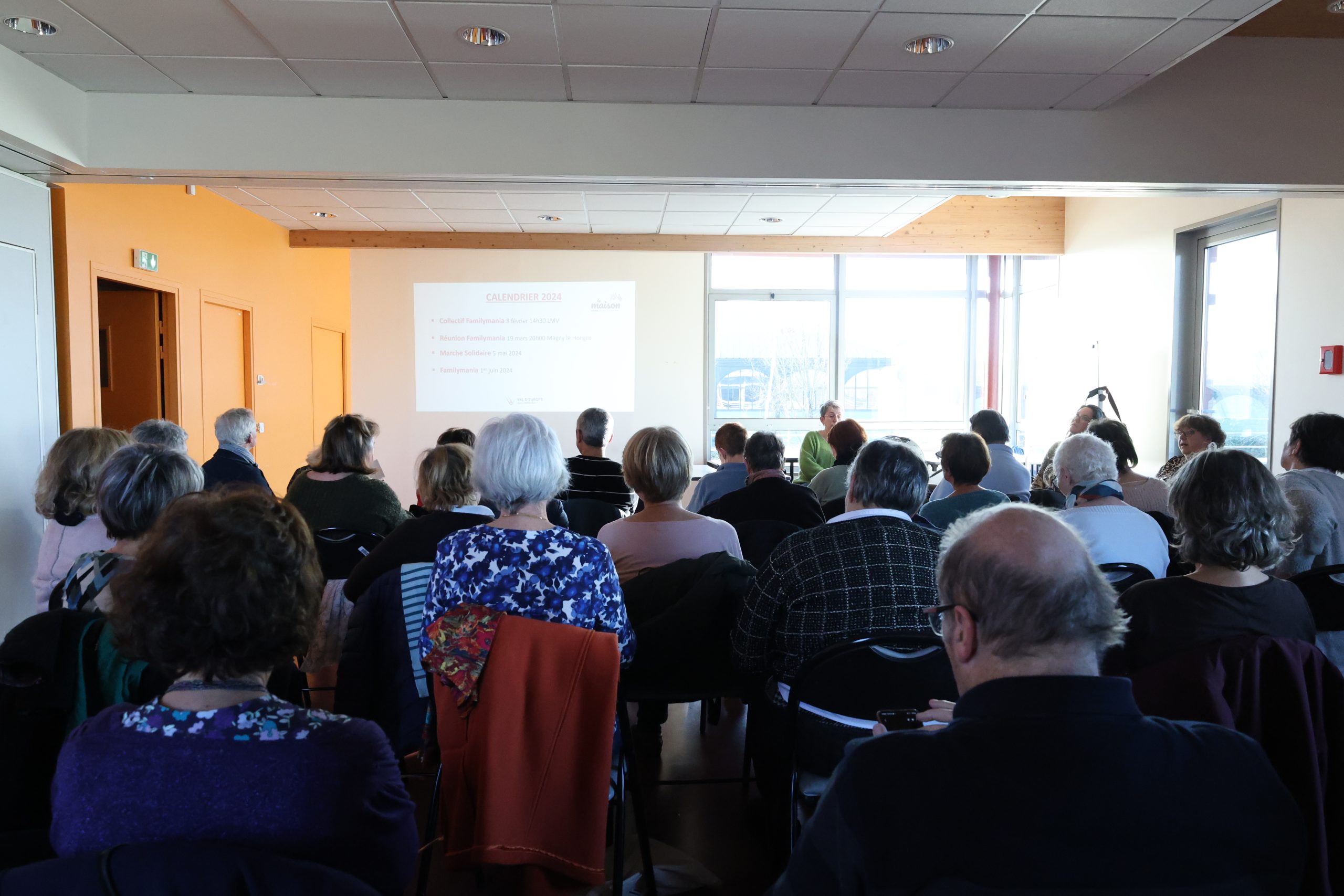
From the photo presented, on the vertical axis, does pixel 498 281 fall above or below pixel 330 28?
below

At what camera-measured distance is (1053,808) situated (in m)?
0.86

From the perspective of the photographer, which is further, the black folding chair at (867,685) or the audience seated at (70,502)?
the audience seated at (70,502)

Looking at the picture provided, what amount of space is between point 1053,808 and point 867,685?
3.32 ft

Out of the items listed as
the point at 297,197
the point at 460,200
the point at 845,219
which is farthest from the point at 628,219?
the point at 297,197

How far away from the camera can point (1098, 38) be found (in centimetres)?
384

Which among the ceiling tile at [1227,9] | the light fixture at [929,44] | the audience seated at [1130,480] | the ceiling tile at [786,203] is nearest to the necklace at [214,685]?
the audience seated at [1130,480]

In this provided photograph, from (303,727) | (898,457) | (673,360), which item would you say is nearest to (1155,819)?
(303,727)

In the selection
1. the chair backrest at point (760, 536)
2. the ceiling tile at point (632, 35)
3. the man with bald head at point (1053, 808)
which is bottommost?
the chair backrest at point (760, 536)

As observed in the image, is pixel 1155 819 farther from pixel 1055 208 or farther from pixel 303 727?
pixel 1055 208

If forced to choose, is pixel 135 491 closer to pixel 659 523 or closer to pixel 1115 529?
pixel 659 523

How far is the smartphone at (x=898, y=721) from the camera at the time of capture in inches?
48.9

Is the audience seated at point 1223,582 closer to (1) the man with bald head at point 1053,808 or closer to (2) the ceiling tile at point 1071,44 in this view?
(1) the man with bald head at point 1053,808

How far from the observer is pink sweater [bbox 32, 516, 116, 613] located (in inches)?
91.4

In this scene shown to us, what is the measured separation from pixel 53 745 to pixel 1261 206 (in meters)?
7.17
